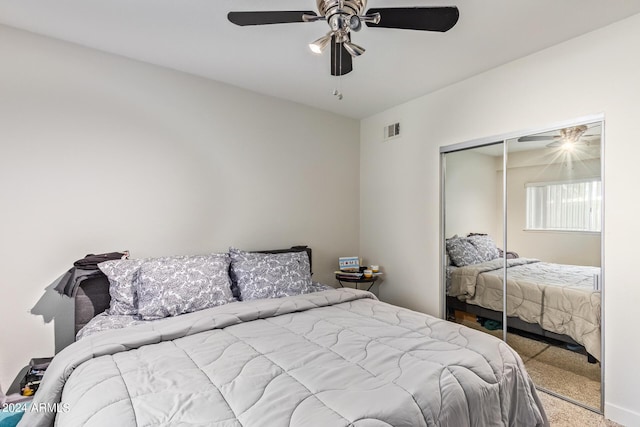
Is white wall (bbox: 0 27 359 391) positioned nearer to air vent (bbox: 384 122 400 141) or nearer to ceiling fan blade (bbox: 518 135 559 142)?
air vent (bbox: 384 122 400 141)

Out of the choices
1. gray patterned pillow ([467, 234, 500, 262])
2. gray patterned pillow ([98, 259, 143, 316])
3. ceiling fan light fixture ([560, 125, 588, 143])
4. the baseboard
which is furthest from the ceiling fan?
the baseboard

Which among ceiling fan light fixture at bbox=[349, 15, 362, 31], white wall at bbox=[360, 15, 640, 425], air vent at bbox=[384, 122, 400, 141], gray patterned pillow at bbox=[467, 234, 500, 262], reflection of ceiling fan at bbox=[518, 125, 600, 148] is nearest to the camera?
ceiling fan light fixture at bbox=[349, 15, 362, 31]

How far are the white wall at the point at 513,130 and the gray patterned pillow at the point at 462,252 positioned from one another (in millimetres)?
151

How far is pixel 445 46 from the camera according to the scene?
235 cm

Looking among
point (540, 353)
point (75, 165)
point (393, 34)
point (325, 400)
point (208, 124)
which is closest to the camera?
point (325, 400)

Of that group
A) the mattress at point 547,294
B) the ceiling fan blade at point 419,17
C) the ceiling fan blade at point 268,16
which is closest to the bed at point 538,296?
the mattress at point 547,294

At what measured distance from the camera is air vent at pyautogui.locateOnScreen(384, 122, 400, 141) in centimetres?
359

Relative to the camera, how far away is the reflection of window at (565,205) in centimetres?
221

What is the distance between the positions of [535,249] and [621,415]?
115cm

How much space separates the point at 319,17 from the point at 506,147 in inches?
79.1

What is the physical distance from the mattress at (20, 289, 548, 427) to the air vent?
7.48ft

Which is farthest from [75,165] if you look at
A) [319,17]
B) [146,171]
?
[319,17]

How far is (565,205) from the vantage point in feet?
7.82

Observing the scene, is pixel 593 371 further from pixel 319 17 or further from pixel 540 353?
pixel 319 17
